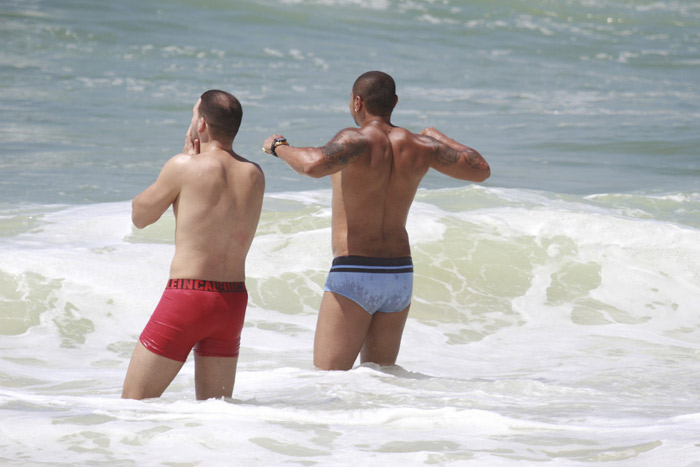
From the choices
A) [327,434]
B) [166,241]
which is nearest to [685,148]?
[166,241]

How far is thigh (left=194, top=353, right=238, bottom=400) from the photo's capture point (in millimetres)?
4277

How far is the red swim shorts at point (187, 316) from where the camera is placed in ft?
13.4

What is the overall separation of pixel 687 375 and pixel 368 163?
9.33 ft

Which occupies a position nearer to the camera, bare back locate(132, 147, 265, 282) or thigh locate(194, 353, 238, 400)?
bare back locate(132, 147, 265, 282)

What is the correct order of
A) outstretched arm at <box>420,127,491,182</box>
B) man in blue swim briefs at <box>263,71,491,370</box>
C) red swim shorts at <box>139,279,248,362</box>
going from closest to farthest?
red swim shorts at <box>139,279,248,362</box>
man in blue swim briefs at <box>263,71,491,370</box>
outstretched arm at <box>420,127,491,182</box>

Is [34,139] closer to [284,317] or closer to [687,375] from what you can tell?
[284,317]

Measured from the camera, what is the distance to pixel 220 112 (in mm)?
4207

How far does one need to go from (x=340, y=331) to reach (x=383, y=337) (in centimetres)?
30

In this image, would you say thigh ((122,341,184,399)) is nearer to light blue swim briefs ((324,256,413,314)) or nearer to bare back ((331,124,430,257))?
light blue swim briefs ((324,256,413,314))

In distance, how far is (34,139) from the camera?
1509 cm

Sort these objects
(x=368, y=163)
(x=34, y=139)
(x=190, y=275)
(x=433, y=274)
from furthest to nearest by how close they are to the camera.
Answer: (x=34, y=139) < (x=433, y=274) < (x=368, y=163) < (x=190, y=275)

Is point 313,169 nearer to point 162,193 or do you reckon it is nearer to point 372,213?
point 372,213

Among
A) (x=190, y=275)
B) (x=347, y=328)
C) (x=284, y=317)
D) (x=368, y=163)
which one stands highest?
(x=368, y=163)

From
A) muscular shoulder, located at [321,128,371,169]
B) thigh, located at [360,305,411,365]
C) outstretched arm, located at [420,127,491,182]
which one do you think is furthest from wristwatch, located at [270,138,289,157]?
thigh, located at [360,305,411,365]
